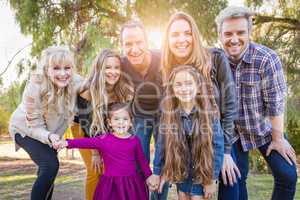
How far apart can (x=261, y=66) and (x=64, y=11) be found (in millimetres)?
4520

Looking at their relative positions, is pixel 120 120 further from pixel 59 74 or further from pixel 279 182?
pixel 279 182

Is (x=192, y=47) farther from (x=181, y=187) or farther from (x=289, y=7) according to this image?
(x=289, y=7)

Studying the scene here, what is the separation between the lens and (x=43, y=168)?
278 centimetres

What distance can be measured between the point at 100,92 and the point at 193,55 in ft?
2.38

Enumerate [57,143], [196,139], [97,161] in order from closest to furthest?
[196,139]
[57,143]
[97,161]

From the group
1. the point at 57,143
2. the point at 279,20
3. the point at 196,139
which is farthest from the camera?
the point at 279,20

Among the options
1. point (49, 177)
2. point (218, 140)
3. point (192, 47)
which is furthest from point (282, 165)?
point (49, 177)

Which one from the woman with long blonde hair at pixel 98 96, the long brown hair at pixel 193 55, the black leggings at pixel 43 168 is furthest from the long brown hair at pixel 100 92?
the long brown hair at pixel 193 55

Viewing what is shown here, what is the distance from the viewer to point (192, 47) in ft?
8.43

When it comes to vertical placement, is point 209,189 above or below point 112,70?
below

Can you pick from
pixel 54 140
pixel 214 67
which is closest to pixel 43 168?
pixel 54 140

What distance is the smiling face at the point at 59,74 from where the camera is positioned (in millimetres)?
2867

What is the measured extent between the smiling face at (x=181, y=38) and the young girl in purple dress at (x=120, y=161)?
0.56 m

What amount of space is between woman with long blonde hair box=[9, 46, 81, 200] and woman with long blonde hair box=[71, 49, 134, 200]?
10cm
